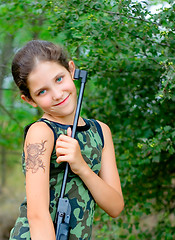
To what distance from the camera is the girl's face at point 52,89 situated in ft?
6.34

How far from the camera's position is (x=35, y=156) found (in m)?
1.85

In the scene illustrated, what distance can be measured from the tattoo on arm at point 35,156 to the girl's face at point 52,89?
0.21 metres

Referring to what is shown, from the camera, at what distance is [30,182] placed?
5.97ft

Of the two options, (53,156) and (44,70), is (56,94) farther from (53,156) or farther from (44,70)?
(53,156)

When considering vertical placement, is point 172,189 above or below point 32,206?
below

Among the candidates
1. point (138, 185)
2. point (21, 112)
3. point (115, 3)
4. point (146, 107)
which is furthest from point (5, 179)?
point (115, 3)

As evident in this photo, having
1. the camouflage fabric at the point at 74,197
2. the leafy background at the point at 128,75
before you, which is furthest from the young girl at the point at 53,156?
the leafy background at the point at 128,75

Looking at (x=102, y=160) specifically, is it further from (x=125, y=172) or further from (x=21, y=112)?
(x=21, y=112)

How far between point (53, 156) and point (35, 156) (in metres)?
0.11

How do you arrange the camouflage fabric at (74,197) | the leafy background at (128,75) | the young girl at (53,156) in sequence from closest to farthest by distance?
the young girl at (53,156) → the camouflage fabric at (74,197) → the leafy background at (128,75)

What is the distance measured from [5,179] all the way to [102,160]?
459 cm

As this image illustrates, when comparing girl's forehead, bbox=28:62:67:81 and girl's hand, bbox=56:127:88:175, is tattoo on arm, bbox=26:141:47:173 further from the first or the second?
girl's forehead, bbox=28:62:67:81

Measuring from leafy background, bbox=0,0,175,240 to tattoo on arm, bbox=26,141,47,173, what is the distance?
59cm

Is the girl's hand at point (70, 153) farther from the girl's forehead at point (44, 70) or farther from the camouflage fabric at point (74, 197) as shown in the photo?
the girl's forehead at point (44, 70)
